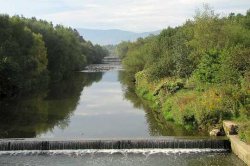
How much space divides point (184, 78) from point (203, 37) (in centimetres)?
598

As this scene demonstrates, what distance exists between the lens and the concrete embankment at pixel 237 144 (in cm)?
2638

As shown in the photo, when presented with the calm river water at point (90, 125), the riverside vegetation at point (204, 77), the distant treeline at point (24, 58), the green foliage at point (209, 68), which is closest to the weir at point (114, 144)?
the calm river water at point (90, 125)

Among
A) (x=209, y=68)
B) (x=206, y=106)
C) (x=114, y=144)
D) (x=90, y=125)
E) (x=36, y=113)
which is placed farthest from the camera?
(x=36, y=113)

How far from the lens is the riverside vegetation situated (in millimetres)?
34156

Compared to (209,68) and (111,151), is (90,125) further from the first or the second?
(209,68)

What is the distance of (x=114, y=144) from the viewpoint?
30219 millimetres

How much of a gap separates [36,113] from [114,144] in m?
16.0

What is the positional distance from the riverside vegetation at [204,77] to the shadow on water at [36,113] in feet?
31.4

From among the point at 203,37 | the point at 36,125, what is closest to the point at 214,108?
the point at 36,125

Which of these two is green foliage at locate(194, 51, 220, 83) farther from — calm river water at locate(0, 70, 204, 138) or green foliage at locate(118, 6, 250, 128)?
calm river water at locate(0, 70, 204, 138)

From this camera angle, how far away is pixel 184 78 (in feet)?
164

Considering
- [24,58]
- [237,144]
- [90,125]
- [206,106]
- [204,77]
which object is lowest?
[90,125]

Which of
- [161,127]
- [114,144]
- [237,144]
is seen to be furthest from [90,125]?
[237,144]

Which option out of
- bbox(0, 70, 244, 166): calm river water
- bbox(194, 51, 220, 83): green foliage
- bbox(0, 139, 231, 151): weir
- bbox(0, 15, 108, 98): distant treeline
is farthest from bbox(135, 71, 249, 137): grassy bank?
bbox(0, 15, 108, 98): distant treeline
